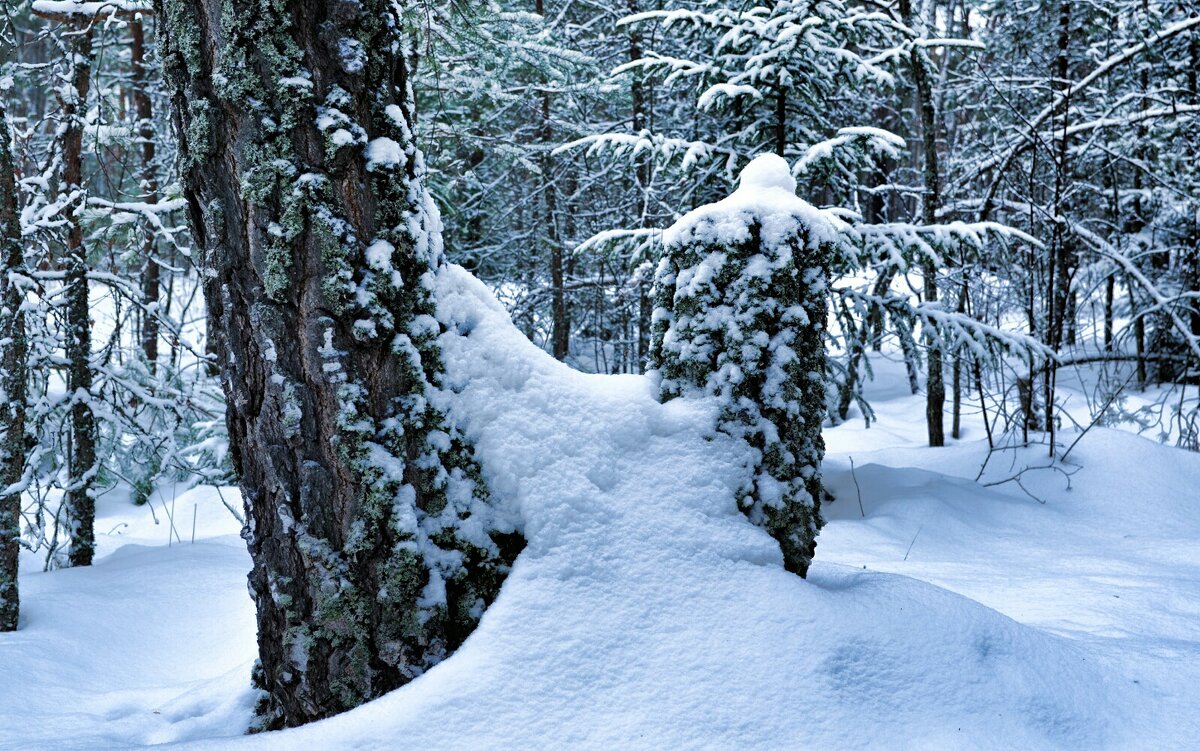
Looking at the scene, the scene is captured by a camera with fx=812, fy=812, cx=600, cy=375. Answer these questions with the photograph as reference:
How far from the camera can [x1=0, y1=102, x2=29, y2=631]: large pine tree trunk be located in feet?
12.4

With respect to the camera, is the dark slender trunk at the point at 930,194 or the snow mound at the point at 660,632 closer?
the snow mound at the point at 660,632

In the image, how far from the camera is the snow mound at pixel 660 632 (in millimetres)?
1797

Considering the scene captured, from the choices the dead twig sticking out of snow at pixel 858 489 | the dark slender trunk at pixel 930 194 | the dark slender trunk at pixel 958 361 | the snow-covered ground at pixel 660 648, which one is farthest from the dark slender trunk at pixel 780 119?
the snow-covered ground at pixel 660 648

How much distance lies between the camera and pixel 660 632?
78.9 inches

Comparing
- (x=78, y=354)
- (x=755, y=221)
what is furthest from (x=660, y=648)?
(x=78, y=354)

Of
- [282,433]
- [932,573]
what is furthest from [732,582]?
[932,573]

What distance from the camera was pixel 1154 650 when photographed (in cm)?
245

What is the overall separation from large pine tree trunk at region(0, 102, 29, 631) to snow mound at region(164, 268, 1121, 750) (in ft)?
8.88

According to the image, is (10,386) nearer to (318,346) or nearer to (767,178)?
(318,346)

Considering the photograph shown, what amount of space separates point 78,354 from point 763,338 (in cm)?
440

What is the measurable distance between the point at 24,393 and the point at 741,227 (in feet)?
11.6

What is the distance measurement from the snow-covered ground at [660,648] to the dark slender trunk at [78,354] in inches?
75.2

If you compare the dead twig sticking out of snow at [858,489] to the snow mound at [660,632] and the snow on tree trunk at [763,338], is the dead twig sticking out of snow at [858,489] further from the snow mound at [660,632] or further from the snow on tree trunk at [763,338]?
the snow on tree trunk at [763,338]

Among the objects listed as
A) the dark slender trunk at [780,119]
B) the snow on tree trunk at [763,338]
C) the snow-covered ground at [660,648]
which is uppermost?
the dark slender trunk at [780,119]
